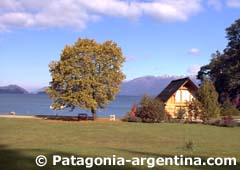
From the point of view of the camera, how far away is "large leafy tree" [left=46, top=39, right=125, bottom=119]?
164ft

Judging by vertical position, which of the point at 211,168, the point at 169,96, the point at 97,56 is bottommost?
the point at 211,168

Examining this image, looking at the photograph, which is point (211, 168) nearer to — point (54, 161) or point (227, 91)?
point (54, 161)

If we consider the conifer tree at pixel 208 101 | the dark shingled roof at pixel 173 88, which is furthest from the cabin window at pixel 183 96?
the conifer tree at pixel 208 101

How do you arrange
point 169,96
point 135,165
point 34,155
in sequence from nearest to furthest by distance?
point 135,165
point 34,155
point 169,96

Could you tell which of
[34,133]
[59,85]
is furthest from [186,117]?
[34,133]

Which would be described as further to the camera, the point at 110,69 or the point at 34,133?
the point at 110,69

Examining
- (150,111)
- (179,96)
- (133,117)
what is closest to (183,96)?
(179,96)

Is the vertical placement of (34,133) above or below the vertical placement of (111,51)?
below

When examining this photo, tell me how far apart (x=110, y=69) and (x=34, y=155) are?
38340mm

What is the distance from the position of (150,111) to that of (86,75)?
8.08 metres

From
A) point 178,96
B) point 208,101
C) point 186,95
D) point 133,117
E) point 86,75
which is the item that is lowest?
point 133,117

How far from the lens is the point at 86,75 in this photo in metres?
50.4

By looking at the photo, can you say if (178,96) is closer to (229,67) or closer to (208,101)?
(208,101)

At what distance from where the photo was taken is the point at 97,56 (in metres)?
51.0
